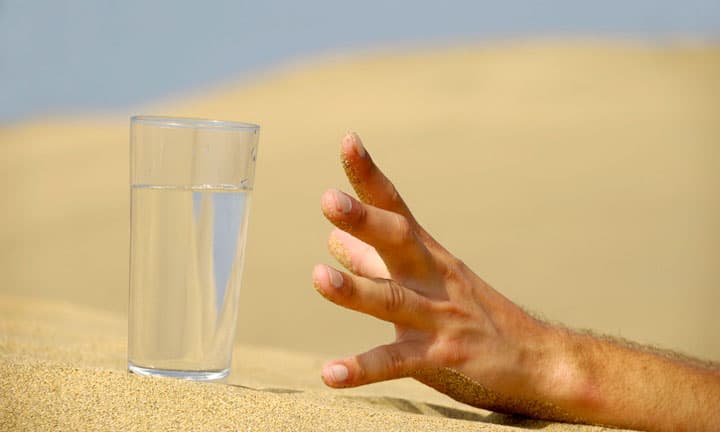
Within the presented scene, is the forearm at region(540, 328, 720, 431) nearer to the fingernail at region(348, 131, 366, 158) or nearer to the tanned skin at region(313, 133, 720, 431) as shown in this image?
the tanned skin at region(313, 133, 720, 431)

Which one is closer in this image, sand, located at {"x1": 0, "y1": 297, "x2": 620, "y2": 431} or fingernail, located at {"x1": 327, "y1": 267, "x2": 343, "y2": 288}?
sand, located at {"x1": 0, "y1": 297, "x2": 620, "y2": 431}

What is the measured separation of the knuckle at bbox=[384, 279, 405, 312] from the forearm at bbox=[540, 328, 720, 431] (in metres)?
0.29

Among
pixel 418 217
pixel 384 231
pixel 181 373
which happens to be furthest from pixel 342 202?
pixel 418 217

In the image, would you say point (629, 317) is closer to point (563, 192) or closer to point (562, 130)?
point (563, 192)

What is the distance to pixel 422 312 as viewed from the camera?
1527 mm

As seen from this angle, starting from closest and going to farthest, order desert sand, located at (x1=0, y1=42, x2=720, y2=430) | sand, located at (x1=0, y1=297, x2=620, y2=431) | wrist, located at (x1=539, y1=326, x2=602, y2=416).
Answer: sand, located at (x1=0, y1=297, x2=620, y2=431) → desert sand, located at (x1=0, y1=42, x2=720, y2=430) → wrist, located at (x1=539, y1=326, x2=602, y2=416)

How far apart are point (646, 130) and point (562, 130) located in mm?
841

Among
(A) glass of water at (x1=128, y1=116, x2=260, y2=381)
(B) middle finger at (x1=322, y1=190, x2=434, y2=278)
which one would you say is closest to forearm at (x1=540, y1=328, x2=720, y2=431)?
(B) middle finger at (x1=322, y1=190, x2=434, y2=278)

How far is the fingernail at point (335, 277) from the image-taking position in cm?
138

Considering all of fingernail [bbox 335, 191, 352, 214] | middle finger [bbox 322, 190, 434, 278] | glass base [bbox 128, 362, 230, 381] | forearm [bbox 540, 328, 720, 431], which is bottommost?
forearm [bbox 540, 328, 720, 431]

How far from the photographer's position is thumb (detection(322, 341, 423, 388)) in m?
1.43

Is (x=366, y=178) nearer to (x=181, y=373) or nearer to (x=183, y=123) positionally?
(x=183, y=123)

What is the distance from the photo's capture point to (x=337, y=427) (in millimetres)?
1286

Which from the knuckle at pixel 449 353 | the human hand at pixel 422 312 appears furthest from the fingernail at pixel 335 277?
the knuckle at pixel 449 353
